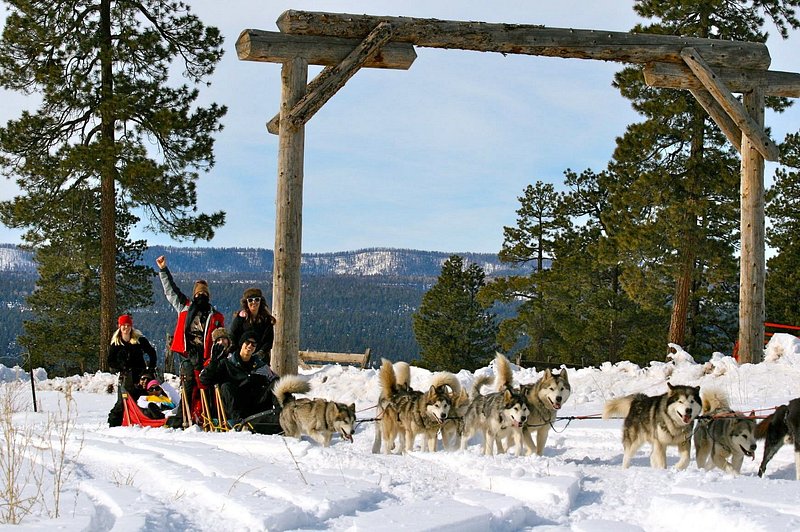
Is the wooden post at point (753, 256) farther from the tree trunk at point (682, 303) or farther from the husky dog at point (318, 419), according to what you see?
the tree trunk at point (682, 303)

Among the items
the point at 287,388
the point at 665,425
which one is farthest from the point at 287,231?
the point at 665,425

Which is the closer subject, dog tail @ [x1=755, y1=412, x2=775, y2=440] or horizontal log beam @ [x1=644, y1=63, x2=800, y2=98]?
dog tail @ [x1=755, y1=412, x2=775, y2=440]

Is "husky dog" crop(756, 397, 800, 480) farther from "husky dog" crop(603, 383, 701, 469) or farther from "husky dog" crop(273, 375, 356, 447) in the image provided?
"husky dog" crop(273, 375, 356, 447)

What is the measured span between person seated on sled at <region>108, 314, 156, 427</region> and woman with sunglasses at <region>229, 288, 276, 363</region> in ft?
4.95

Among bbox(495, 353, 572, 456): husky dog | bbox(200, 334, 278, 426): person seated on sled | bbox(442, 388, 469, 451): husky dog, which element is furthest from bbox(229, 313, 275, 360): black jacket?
bbox(495, 353, 572, 456): husky dog

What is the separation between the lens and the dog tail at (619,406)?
751 centimetres

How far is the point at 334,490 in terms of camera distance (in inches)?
200

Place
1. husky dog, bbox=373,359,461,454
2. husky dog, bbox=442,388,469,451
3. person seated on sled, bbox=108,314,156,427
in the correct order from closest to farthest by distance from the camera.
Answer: husky dog, bbox=373,359,461,454 < husky dog, bbox=442,388,469,451 < person seated on sled, bbox=108,314,156,427

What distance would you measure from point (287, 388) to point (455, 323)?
32285 millimetres

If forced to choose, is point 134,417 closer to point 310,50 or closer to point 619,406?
point 310,50

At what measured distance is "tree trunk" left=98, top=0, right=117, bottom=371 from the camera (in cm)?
1962

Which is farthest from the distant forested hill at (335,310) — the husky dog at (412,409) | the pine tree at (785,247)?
the husky dog at (412,409)

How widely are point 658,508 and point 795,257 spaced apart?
1048 inches

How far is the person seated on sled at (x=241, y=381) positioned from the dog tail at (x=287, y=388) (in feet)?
1.20
